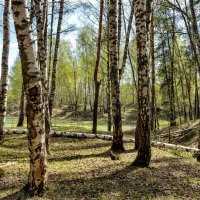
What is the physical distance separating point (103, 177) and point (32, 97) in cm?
295

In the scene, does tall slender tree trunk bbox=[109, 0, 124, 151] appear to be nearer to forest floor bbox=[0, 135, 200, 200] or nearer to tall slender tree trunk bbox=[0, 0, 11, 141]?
forest floor bbox=[0, 135, 200, 200]

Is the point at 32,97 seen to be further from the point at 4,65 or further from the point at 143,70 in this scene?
the point at 4,65

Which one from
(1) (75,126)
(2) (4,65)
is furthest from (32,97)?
(1) (75,126)

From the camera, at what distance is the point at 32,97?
6254 mm

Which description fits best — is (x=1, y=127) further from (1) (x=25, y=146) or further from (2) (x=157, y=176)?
(2) (x=157, y=176)

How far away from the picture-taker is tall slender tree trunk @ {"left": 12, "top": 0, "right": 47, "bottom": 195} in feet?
20.0

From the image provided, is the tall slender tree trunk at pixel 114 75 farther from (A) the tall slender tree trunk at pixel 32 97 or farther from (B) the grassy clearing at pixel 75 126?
(B) the grassy clearing at pixel 75 126

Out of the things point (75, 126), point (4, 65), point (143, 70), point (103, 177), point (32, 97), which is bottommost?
point (103, 177)

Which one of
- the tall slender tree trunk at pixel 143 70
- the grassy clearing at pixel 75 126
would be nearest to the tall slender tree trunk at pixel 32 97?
the tall slender tree trunk at pixel 143 70

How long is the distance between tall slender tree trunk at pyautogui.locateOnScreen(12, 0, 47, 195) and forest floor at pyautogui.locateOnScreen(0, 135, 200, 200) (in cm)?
46

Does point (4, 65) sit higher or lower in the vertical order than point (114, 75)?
higher

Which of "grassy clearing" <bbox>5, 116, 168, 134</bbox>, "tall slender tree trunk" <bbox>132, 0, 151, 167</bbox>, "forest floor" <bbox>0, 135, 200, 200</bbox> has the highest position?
"tall slender tree trunk" <bbox>132, 0, 151, 167</bbox>

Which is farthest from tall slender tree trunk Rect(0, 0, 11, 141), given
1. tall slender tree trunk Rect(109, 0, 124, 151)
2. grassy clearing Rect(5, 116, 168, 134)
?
grassy clearing Rect(5, 116, 168, 134)

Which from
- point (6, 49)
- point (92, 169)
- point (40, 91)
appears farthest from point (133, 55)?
point (40, 91)
